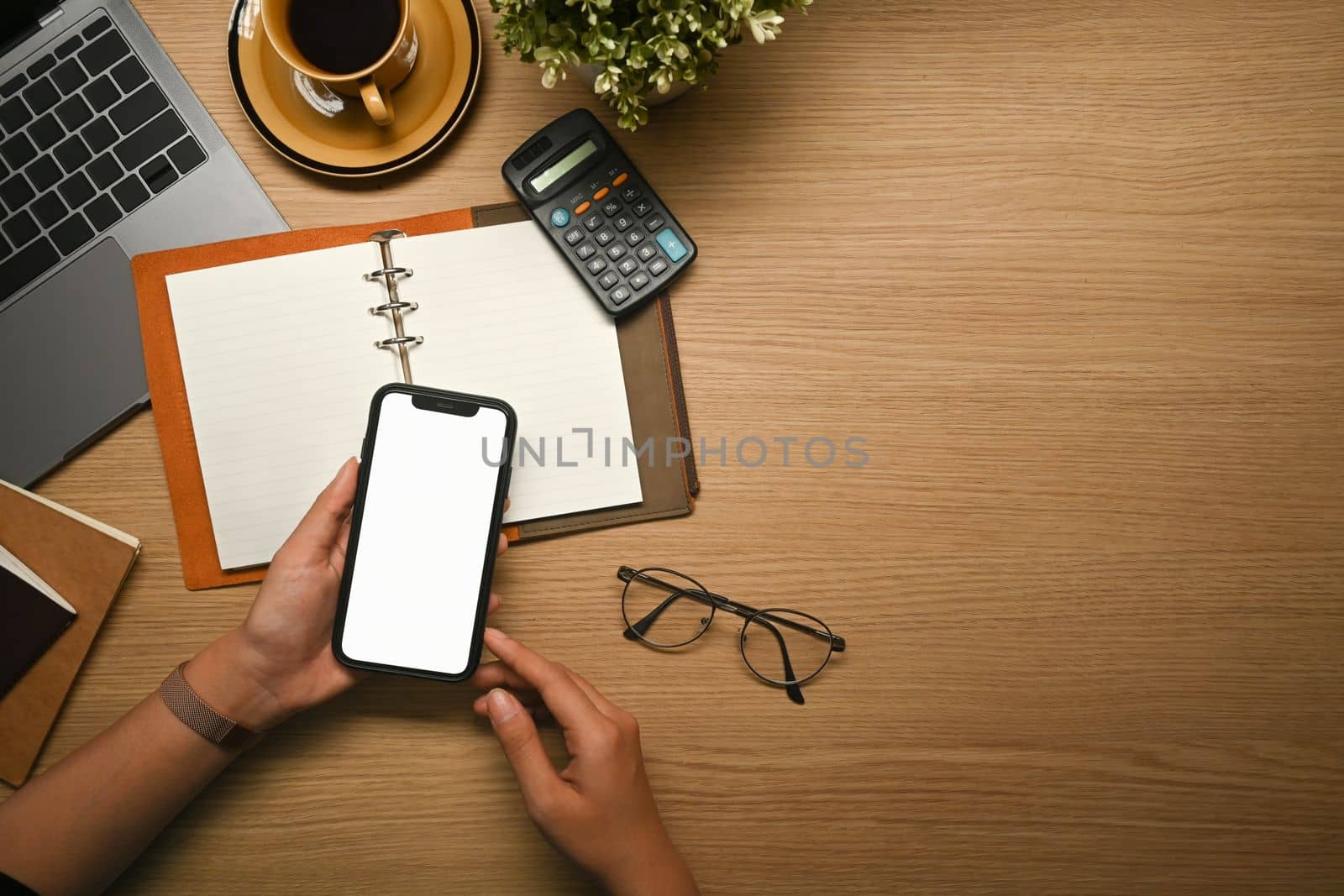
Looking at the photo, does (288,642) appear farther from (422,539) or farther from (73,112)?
(73,112)

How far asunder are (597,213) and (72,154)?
462mm

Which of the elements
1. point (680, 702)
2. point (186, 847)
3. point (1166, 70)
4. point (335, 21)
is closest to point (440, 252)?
point (335, 21)

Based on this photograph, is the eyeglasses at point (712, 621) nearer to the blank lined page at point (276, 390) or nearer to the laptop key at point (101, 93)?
the blank lined page at point (276, 390)

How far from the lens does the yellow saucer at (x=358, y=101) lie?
0.70 m

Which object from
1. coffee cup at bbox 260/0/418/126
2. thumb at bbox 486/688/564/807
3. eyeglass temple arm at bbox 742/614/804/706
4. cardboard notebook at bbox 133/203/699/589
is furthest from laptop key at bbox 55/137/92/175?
eyeglass temple arm at bbox 742/614/804/706

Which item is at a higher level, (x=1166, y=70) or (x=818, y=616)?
(x=1166, y=70)

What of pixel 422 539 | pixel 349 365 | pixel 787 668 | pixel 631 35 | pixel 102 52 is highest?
pixel 102 52

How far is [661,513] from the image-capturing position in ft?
2.38

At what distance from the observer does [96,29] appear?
0.71 m

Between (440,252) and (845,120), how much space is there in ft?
1.25

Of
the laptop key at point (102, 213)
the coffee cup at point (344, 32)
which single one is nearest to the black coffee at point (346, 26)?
the coffee cup at point (344, 32)

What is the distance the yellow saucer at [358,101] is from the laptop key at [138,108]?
7cm

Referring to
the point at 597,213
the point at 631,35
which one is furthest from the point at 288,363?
the point at 631,35

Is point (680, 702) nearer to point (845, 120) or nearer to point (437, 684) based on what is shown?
point (437, 684)
